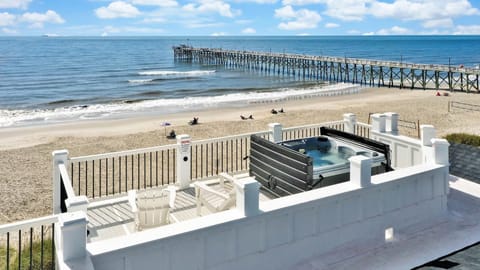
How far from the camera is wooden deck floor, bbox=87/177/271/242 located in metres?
5.60

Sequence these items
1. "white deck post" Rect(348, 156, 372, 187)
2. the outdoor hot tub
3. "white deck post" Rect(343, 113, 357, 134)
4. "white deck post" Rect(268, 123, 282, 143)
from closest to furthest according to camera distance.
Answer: "white deck post" Rect(348, 156, 372, 187) < the outdoor hot tub < "white deck post" Rect(268, 123, 282, 143) < "white deck post" Rect(343, 113, 357, 134)

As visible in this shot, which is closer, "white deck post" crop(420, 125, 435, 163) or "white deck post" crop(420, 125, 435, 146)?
"white deck post" crop(420, 125, 435, 163)

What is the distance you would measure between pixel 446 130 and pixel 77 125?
1828 centimetres

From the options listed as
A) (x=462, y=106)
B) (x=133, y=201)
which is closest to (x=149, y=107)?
(x=462, y=106)

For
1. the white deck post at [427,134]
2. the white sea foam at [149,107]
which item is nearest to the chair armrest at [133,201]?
the white deck post at [427,134]

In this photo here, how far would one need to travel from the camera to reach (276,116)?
23781 mm

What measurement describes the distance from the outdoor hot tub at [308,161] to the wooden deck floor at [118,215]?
18.9 inches

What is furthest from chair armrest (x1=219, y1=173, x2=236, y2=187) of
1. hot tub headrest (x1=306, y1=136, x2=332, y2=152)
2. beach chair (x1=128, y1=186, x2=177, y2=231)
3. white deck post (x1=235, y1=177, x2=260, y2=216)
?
white deck post (x1=235, y1=177, x2=260, y2=216)

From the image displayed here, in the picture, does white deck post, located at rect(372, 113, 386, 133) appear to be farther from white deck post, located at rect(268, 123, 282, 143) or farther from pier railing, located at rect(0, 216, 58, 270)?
pier railing, located at rect(0, 216, 58, 270)

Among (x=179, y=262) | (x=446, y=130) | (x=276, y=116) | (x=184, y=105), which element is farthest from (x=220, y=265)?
(x=184, y=105)

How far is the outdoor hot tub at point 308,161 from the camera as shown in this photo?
19.0ft

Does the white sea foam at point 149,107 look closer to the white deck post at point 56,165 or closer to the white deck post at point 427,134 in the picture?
the white deck post at point 56,165

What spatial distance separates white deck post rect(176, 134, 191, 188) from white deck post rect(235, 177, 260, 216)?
10.7 feet

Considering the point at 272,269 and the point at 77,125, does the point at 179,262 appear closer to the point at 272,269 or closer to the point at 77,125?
the point at 272,269
